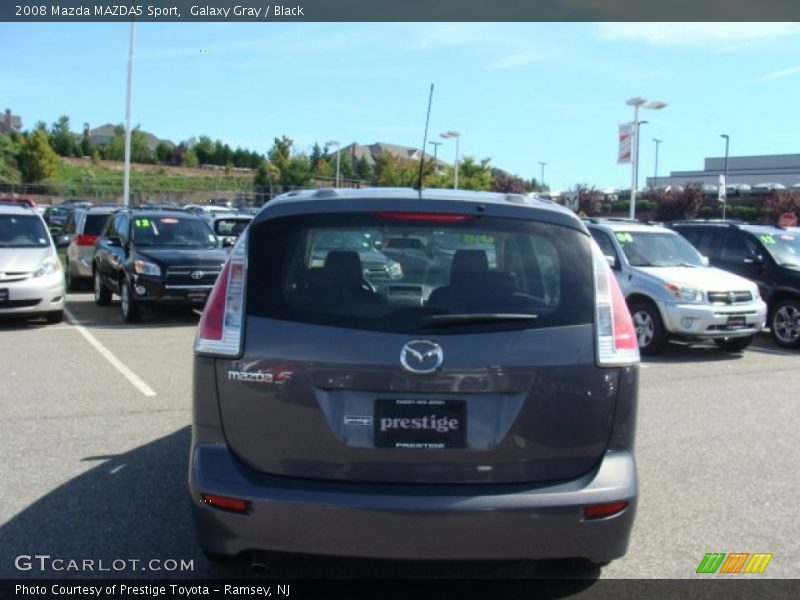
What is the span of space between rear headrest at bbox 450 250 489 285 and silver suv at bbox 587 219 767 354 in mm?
7257

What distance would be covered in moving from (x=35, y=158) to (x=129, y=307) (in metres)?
61.6

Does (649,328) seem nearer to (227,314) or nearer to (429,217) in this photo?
(429,217)

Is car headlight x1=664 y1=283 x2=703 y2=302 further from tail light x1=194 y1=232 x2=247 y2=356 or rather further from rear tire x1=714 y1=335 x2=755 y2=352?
tail light x1=194 y1=232 x2=247 y2=356

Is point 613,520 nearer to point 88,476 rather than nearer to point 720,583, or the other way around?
point 720,583

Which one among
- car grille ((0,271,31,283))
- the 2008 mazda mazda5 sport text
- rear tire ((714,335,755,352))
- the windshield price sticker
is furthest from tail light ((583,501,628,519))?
car grille ((0,271,31,283))

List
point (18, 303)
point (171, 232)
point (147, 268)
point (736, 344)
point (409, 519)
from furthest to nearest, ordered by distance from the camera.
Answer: point (171, 232) < point (147, 268) < point (18, 303) < point (736, 344) < point (409, 519)

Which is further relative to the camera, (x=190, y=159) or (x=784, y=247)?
(x=190, y=159)

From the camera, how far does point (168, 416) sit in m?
7.06

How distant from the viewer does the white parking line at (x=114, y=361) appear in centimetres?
824

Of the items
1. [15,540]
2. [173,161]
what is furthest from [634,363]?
[173,161]

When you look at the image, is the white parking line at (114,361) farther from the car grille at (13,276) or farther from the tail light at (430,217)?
the tail light at (430,217)

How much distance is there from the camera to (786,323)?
12.7m

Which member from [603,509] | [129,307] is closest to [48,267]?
[129,307]

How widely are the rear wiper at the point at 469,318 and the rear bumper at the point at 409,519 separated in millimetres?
632
